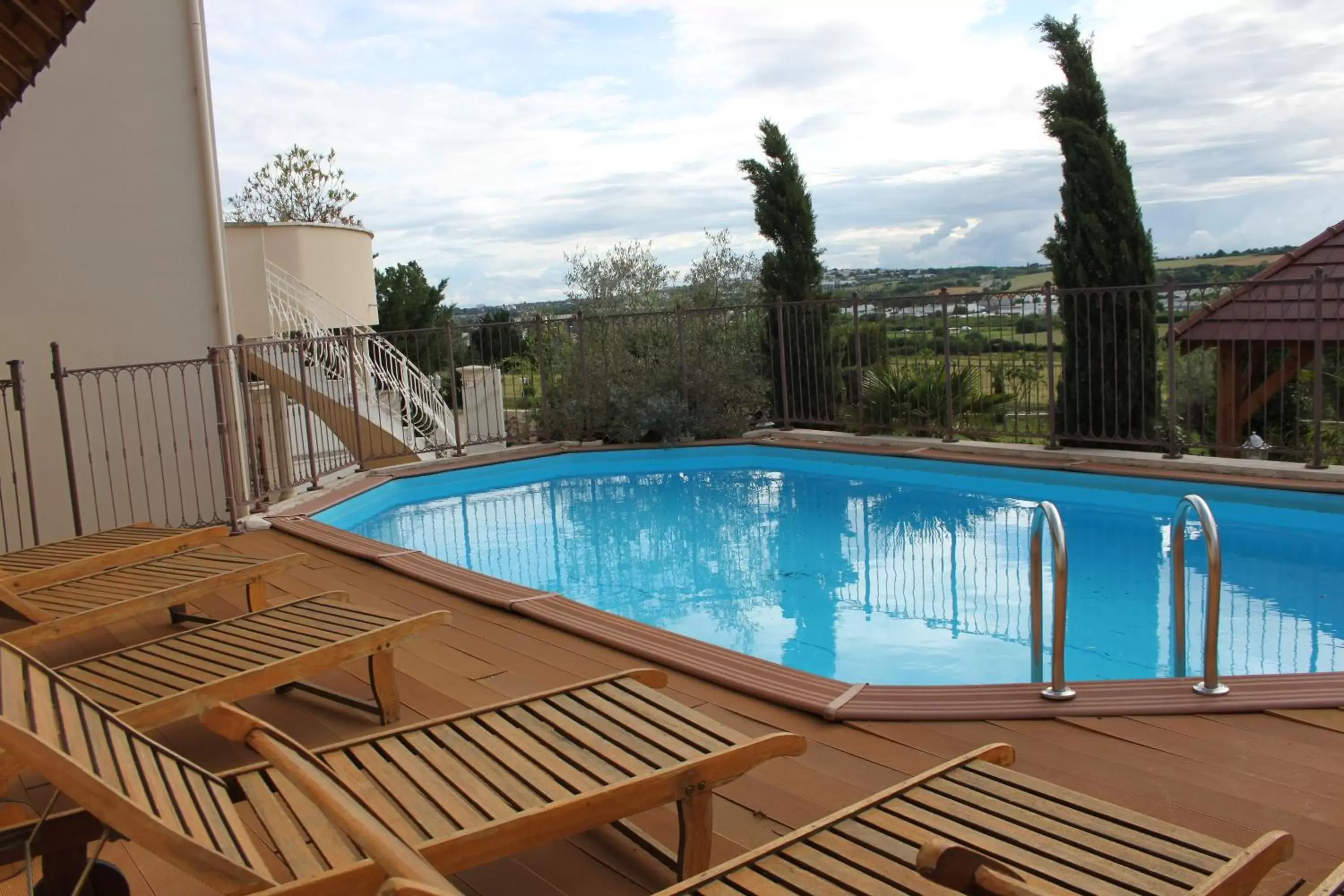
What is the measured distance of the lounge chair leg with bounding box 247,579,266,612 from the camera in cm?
470

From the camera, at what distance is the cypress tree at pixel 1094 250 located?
9688 millimetres

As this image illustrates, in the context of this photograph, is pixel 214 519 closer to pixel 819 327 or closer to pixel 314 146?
pixel 819 327

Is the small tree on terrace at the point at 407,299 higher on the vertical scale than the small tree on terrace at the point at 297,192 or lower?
lower

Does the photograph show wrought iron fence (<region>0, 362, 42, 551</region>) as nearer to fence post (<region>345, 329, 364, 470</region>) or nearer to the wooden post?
fence post (<region>345, 329, 364, 470</region>)

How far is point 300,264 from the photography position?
515 inches

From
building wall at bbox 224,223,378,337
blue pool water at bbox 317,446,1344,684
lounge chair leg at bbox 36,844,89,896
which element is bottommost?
blue pool water at bbox 317,446,1344,684

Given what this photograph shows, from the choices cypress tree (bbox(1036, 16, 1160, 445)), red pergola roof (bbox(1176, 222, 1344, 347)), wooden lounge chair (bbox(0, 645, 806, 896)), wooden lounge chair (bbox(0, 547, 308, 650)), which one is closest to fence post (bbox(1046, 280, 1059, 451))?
cypress tree (bbox(1036, 16, 1160, 445))

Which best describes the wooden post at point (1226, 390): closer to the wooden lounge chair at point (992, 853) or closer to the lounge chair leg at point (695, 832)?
the wooden lounge chair at point (992, 853)

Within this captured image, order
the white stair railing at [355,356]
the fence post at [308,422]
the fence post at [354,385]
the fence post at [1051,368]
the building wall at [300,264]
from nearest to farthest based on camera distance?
the fence post at [308,422], the fence post at [1051,368], the fence post at [354,385], the white stair railing at [355,356], the building wall at [300,264]

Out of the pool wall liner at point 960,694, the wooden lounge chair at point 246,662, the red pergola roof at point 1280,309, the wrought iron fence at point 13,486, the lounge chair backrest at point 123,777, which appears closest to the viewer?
the lounge chair backrest at point 123,777

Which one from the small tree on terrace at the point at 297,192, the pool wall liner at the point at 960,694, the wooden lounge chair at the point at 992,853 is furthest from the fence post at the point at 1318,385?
the small tree on terrace at the point at 297,192

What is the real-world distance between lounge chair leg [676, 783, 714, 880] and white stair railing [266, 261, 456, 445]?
9856mm

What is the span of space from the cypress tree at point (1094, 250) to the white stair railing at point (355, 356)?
22.7 ft

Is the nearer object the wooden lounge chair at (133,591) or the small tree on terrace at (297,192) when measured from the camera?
the wooden lounge chair at (133,591)
